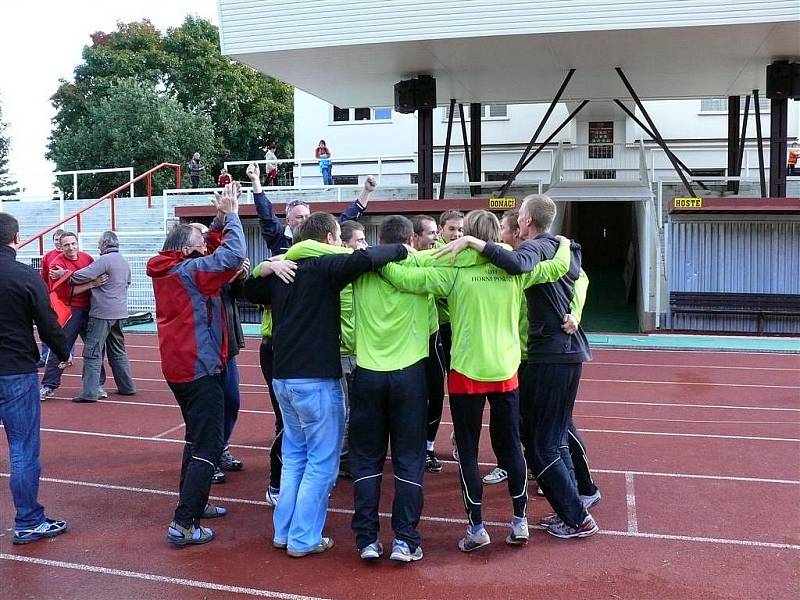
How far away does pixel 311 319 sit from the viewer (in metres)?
4.59

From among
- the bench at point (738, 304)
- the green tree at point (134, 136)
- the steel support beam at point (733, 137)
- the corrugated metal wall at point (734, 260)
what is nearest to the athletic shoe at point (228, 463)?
the bench at point (738, 304)

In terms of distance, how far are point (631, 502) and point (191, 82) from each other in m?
43.5

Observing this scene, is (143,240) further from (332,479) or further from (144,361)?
(332,479)

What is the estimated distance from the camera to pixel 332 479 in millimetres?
4676

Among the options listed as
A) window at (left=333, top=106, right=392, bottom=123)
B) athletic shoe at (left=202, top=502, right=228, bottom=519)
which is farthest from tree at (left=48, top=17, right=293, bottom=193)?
athletic shoe at (left=202, top=502, right=228, bottom=519)

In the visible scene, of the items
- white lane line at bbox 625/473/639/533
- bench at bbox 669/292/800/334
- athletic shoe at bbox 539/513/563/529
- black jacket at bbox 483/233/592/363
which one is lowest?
white lane line at bbox 625/473/639/533

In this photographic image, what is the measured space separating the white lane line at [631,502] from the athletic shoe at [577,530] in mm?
306

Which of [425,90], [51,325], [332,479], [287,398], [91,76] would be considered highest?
[91,76]

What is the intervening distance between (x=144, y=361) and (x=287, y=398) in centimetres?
893

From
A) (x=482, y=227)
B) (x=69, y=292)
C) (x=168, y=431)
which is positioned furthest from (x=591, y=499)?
(x=69, y=292)

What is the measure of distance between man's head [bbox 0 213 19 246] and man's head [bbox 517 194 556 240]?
3194 millimetres

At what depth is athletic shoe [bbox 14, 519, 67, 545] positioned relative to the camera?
4949 millimetres

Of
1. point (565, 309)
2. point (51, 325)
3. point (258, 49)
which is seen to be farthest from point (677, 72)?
point (51, 325)

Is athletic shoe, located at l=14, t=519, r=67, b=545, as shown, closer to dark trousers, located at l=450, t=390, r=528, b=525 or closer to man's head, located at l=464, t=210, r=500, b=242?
dark trousers, located at l=450, t=390, r=528, b=525
